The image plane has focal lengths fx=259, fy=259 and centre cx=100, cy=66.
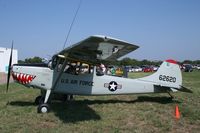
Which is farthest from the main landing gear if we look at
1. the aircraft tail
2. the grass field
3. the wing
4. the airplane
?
the aircraft tail

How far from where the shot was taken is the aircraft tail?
1123 centimetres

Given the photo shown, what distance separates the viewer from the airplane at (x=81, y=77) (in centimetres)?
901

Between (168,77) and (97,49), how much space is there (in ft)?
14.8

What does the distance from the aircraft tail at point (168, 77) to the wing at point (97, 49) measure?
9.21ft

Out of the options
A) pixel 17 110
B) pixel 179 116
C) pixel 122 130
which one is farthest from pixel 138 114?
pixel 17 110

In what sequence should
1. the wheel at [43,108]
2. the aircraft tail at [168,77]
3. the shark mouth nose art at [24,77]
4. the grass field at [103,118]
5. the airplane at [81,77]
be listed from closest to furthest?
the grass field at [103,118] < the wheel at [43,108] < the airplane at [81,77] < the shark mouth nose art at [24,77] < the aircraft tail at [168,77]

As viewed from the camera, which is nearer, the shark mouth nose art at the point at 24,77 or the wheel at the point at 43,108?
the wheel at the point at 43,108

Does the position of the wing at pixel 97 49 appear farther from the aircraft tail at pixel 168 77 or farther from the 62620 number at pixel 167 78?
the 62620 number at pixel 167 78

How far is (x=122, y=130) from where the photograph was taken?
6664 millimetres

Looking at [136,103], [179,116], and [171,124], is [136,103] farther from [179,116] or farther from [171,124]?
[171,124]

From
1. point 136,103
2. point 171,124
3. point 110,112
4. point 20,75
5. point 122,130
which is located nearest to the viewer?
point 122,130

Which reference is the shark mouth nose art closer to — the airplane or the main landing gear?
the airplane

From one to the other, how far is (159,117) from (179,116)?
673 mm

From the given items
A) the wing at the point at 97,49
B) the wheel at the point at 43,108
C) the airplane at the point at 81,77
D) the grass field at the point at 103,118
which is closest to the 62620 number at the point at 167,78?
the airplane at the point at 81,77
